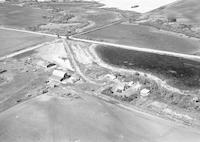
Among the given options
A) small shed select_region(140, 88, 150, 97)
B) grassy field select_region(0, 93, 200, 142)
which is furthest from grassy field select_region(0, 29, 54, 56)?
small shed select_region(140, 88, 150, 97)

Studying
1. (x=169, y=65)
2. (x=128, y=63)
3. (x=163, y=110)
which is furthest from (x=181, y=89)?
(x=128, y=63)

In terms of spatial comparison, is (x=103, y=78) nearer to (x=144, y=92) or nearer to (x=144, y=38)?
(x=144, y=92)

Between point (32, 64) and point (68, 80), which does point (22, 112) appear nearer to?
point (68, 80)

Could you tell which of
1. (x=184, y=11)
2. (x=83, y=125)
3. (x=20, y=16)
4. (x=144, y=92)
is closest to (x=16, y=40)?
(x=20, y=16)

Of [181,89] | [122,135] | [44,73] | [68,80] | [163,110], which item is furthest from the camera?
[44,73]

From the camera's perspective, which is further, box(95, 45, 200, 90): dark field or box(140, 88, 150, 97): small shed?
box(95, 45, 200, 90): dark field

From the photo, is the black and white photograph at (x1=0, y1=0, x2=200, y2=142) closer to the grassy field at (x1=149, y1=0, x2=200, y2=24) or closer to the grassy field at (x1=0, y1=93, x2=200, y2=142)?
the grassy field at (x1=0, y1=93, x2=200, y2=142)
